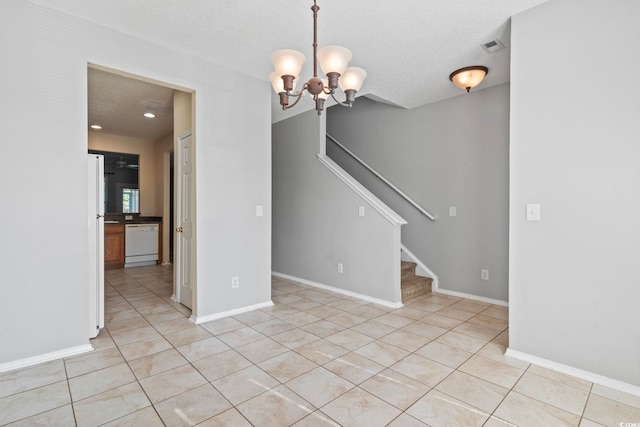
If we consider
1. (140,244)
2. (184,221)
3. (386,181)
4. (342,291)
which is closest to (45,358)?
(184,221)

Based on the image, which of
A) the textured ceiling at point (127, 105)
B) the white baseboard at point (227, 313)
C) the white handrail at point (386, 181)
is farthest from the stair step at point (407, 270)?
the textured ceiling at point (127, 105)

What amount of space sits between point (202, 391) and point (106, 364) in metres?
0.86

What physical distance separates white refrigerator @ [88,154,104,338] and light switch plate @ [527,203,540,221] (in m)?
3.37

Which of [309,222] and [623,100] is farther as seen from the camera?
[309,222]

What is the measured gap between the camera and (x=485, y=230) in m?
3.91

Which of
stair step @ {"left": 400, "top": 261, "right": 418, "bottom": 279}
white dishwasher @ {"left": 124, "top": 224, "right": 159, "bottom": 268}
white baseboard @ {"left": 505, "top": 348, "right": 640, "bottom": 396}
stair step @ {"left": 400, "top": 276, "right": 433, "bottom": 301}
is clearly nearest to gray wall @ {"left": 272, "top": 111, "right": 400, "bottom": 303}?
stair step @ {"left": 400, "top": 276, "right": 433, "bottom": 301}

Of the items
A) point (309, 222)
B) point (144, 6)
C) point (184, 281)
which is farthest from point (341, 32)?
point (184, 281)

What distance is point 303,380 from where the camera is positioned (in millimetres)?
2100

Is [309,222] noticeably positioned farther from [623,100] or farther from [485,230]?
[623,100]

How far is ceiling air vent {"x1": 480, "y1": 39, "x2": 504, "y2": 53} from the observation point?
2787 mm

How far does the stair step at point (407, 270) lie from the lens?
4.23 metres

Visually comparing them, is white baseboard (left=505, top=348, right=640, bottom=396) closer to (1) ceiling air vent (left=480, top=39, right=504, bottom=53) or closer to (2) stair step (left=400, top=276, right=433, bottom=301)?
(2) stair step (left=400, top=276, right=433, bottom=301)

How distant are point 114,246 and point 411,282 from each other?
16.9 feet

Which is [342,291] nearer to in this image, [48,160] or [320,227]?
[320,227]
